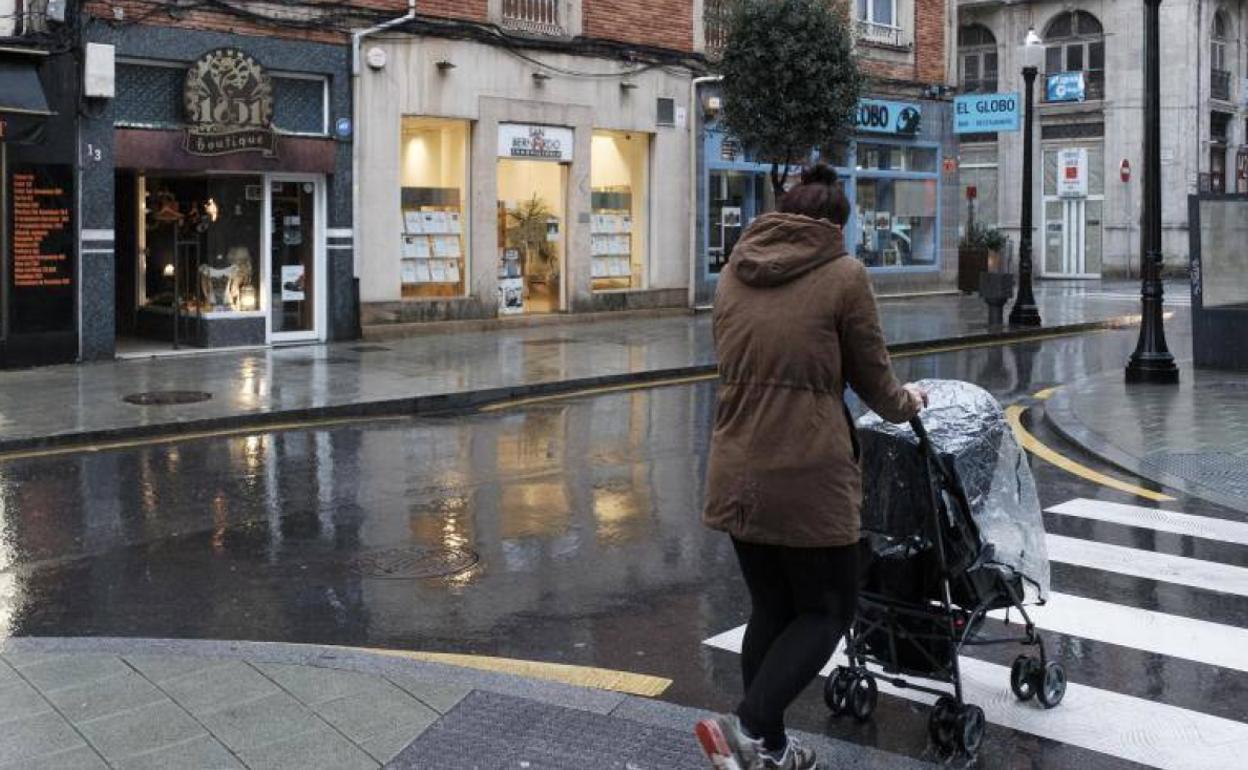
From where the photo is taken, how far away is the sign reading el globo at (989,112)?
26406 millimetres

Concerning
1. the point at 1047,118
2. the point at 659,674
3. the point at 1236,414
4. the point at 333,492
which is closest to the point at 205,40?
the point at 333,492

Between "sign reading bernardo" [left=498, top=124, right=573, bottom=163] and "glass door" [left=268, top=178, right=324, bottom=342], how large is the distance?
11.1 ft

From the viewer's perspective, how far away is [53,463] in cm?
1090

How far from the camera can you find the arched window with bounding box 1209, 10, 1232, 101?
142 feet

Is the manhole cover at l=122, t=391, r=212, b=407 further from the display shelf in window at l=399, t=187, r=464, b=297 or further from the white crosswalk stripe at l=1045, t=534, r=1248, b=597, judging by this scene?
the white crosswalk stripe at l=1045, t=534, r=1248, b=597

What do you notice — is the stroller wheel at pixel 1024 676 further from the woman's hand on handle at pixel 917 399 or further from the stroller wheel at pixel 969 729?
the woman's hand on handle at pixel 917 399

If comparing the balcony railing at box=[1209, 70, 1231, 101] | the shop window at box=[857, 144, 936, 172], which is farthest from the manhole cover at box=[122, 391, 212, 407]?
the balcony railing at box=[1209, 70, 1231, 101]

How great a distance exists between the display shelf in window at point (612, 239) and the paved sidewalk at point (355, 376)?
975 mm

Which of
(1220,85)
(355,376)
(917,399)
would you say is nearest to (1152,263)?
(355,376)

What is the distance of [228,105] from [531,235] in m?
5.75

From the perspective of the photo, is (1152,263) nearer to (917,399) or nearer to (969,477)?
(969,477)

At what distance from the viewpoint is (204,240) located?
18.2 m

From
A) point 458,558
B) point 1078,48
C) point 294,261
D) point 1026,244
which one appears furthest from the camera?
point 1078,48

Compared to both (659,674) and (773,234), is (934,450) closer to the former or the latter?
(773,234)
